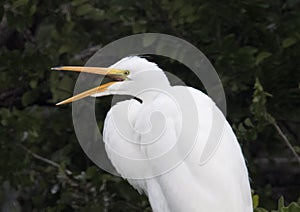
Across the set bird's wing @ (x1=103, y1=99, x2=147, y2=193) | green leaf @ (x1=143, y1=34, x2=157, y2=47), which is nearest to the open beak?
bird's wing @ (x1=103, y1=99, x2=147, y2=193)

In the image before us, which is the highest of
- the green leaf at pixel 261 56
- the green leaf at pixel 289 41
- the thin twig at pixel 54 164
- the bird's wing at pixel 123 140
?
the green leaf at pixel 289 41

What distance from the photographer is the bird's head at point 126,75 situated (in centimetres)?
337

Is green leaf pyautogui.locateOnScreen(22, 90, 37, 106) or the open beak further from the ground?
the open beak

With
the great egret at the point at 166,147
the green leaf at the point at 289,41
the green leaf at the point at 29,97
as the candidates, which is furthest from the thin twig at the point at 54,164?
the green leaf at the point at 289,41

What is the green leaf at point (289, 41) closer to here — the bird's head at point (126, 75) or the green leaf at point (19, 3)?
the bird's head at point (126, 75)

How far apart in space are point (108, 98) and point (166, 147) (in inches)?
36.0

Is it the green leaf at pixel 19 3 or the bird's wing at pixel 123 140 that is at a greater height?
the green leaf at pixel 19 3

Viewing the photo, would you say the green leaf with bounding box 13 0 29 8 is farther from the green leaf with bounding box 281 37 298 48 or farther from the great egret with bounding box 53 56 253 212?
the green leaf with bounding box 281 37 298 48

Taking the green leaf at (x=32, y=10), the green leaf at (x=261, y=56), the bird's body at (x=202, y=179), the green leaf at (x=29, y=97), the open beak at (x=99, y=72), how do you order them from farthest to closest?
1. the green leaf at (x=29, y=97)
2. the green leaf at (x=32, y=10)
3. the green leaf at (x=261, y=56)
4. the open beak at (x=99, y=72)
5. the bird's body at (x=202, y=179)

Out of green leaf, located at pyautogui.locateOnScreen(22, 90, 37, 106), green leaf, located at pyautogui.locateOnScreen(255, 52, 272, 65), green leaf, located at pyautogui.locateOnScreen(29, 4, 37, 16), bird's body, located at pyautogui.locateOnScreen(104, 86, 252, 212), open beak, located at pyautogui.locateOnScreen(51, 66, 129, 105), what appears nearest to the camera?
bird's body, located at pyautogui.locateOnScreen(104, 86, 252, 212)

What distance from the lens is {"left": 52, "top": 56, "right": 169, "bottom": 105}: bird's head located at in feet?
11.1

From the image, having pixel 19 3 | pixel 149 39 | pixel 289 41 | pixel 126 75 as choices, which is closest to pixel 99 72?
pixel 126 75

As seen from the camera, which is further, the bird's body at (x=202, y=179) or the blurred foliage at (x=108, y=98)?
the blurred foliage at (x=108, y=98)

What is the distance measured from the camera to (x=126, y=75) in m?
3.41
